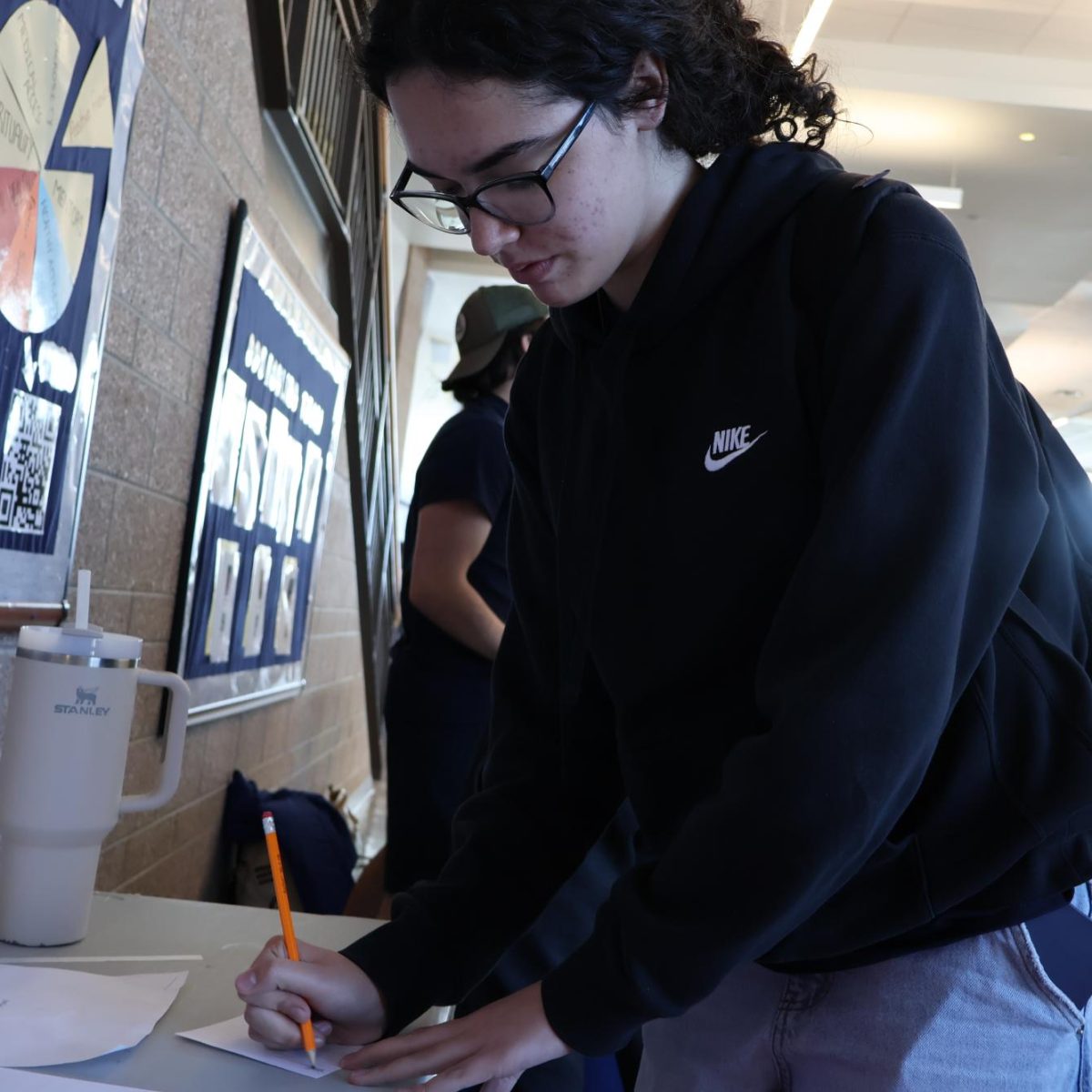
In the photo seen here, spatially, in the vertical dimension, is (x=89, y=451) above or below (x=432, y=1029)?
above

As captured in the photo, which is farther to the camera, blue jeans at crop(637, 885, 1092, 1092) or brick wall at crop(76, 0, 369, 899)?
brick wall at crop(76, 0, 369, 899)

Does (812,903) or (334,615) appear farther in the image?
(334,615)

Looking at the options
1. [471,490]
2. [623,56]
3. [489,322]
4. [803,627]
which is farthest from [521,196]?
[489,322]

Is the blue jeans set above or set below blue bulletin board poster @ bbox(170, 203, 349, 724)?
below

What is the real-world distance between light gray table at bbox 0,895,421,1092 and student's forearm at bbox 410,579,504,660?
111cm

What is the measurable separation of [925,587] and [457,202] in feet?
1.45

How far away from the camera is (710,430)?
2.71 feet

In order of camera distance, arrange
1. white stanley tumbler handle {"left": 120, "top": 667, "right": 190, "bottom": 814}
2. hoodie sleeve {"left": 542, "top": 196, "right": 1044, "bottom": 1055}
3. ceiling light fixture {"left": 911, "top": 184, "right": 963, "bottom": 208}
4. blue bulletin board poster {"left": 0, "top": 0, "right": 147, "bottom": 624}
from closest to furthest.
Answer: hoodie sleeve {"left": 542, "top": 196, "right": 1044, "bottom": 1055}, white stanley tumbler handle {"left": 120, "top": 667, "right": 190, "bottom": 814}, blue bulletin board poster {"left": 0, "top": 0, "right": 147, "bottom": 624}, ceiling light fixture {"left": 911, "top": 184, "right": 963, "bottom": 208}

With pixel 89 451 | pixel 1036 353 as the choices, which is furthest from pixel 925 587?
pixel 1036 353

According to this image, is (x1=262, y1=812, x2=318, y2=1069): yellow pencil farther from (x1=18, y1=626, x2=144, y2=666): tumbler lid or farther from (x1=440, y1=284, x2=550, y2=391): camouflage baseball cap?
(x1=440, y1=284, x2=550, y2=391): camouflage baseball cap

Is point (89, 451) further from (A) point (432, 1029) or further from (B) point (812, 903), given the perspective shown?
(B) point (812, 903)

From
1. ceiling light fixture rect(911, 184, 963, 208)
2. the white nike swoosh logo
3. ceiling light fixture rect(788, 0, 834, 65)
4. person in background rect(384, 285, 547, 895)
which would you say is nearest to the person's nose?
the white nike swoosh logo

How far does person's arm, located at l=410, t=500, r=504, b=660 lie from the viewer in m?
2.33

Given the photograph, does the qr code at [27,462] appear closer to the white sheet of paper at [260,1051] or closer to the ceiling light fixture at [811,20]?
the white sheet of paper at [260,1051]
